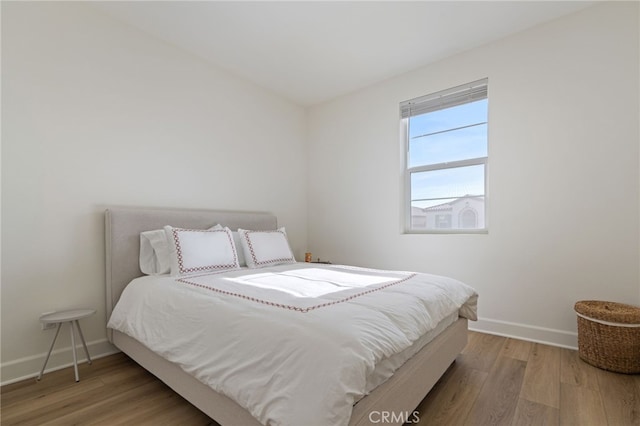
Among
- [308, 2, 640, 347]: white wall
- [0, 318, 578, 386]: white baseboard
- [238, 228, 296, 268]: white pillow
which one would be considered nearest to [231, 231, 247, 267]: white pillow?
[238, 228, 296, 268]: white pillow

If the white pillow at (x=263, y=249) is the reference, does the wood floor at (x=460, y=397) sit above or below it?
below

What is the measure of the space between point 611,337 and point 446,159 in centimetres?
189

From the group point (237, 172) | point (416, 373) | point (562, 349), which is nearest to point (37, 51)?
point (237, 172)

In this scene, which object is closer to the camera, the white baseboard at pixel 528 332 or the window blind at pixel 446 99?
the white baseboard at pixel 528 332

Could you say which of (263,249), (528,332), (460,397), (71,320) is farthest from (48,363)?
(528,332)

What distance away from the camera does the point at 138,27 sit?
255 cm

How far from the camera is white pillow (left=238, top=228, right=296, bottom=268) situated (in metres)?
2.73

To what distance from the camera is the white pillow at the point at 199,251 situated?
7.49ft

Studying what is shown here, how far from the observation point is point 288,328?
117 centimetres

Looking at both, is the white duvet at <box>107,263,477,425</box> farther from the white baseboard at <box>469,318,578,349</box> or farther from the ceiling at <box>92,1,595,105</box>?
the ceiling at <box>92,1,595,105</box>

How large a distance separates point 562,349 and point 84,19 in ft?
14.7

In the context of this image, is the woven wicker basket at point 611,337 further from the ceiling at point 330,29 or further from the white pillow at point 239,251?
the white pillow at point 239,251

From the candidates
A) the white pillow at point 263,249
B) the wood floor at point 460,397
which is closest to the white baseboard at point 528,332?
the wood floor at point 460,397

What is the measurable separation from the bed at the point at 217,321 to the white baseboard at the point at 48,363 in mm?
108
